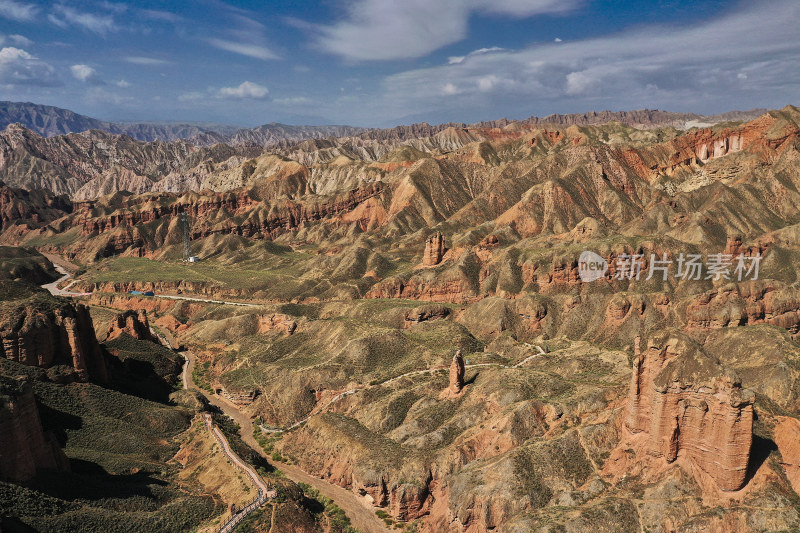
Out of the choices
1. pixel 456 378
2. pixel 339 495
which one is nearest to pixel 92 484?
pixel 339 495

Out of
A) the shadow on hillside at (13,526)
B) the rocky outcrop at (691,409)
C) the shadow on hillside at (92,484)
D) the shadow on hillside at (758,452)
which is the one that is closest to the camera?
the shadow on hillside at (13,526)

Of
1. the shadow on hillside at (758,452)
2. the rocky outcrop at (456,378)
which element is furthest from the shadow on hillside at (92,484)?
the shadow on hillside at (758,452)

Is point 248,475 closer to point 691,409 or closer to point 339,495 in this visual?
point 339,495

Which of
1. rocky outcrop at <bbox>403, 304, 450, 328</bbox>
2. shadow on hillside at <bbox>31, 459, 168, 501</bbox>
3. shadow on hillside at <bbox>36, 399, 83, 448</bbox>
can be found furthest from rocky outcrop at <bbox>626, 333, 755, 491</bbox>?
rocky outcrop at <bbox>403, 304, 450, 328</bbox>

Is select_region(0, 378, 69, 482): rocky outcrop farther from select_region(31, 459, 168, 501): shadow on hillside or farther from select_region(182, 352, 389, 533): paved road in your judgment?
select_region(182, 352, 389, 533): paved road

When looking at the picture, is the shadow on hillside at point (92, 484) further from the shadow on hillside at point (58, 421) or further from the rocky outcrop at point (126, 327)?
the rocky outcrop at point (126, 327)
